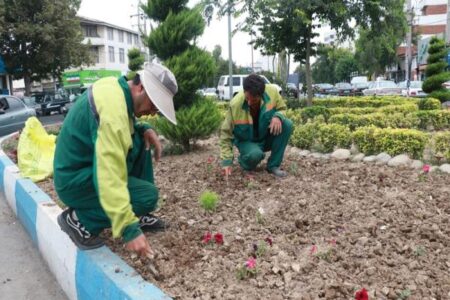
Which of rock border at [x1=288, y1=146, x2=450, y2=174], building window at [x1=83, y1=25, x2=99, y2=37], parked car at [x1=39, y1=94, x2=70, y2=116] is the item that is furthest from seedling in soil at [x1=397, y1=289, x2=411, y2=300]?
building window at [x1=83, y1=25, x2=99, y2=37]

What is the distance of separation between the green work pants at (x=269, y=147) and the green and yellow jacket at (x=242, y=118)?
0.11 metres

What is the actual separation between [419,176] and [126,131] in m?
3.42

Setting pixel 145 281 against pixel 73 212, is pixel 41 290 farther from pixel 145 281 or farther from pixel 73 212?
pixel 145 281

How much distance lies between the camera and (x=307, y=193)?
14.3 feet

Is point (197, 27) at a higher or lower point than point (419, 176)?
higher

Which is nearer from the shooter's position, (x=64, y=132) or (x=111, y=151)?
(x=111, y=151)

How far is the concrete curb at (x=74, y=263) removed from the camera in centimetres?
249

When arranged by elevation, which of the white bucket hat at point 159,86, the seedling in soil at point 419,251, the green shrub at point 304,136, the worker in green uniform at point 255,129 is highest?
the white bucket hat at point 159,86

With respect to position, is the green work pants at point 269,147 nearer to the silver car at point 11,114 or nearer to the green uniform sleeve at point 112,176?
the green uniform sleeve at point 112,176

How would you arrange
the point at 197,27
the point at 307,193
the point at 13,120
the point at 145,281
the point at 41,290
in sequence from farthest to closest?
the point at 13,120
the point at 197,27
the point at 307,193
the point at 41,290
the point at 145,281

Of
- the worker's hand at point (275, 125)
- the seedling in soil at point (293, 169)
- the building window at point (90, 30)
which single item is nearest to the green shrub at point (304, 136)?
the seedling in soil at point (293, 169)

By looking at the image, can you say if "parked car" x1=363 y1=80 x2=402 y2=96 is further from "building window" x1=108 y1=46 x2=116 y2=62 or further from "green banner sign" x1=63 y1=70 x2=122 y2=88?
"building window" x1=108 y1=46 x2=116 y2=62

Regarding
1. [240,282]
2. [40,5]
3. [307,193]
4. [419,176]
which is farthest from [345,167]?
[40,5]

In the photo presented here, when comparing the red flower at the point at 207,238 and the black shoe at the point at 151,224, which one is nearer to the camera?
the red flower at the point at 207,238
